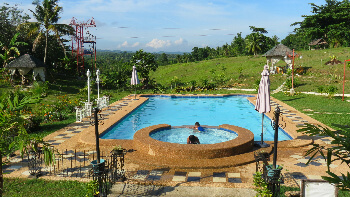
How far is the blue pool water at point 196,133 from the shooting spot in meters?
12.0

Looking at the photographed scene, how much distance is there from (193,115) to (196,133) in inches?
204

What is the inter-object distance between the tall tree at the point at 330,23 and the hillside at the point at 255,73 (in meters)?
7.87

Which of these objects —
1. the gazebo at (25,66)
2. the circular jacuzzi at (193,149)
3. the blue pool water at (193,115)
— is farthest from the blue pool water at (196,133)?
the gazebo at (25,66)

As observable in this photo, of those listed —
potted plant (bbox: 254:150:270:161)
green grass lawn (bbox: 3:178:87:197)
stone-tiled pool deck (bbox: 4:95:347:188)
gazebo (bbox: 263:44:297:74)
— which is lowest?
green grass lawn (bbox: 3:178:87:197)

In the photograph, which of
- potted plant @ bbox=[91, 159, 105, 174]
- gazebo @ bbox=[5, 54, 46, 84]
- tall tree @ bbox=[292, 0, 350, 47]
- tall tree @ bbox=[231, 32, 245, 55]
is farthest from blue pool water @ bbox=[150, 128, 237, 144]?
tall tree @ bbox=[231, 32, 245, 55]

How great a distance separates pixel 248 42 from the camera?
5650cm

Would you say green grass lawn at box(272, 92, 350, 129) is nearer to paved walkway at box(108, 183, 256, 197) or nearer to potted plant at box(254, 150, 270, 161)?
potted plant at box(254, 150, 270, 161)

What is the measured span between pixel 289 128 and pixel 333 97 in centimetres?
1050

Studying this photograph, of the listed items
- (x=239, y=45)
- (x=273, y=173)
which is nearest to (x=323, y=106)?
(x=273, y=173)

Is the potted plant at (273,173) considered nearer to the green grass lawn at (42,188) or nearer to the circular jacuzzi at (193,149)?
the circular jacuzzi at (193,149)

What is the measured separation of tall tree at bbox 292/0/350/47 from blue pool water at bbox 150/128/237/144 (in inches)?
1609

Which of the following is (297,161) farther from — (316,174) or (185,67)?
(185,67)

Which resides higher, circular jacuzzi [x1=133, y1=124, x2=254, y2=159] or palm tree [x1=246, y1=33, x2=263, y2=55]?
palm tree [x1=246, y1=33, x2=263, y2=55]

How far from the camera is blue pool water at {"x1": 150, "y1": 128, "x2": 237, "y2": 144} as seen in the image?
39.5ft
